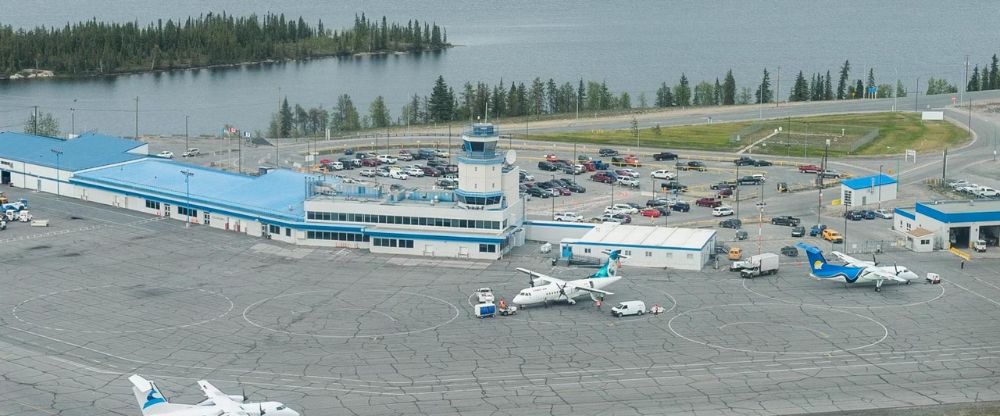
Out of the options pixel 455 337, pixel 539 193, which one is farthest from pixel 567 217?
pixel 455 337

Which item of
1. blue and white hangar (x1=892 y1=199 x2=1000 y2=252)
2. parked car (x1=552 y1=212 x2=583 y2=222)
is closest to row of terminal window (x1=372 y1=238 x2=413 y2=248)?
parked car (x1=552 y1=212 x2=583 y2=222)

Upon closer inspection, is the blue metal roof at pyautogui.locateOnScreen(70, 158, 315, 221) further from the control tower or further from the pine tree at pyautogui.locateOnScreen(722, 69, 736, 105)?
the pine tree at pyautogui.locateOnScreen(722, 69, 736, 105)

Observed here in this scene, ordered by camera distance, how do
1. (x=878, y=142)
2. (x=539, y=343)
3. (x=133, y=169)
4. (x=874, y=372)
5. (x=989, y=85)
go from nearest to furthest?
(x=874, y=372) < (x=539, y=343) < (x=133, y=169) < (x=878, y=142) < (x=989, y=85)

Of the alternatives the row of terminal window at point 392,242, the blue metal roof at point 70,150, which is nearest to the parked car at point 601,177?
the row of terminal window at point 392,242

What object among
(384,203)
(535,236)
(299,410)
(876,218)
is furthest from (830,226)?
(299,410)

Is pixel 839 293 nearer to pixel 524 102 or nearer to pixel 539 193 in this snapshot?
pixel 539 193

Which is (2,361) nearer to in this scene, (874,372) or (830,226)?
(874,372)
